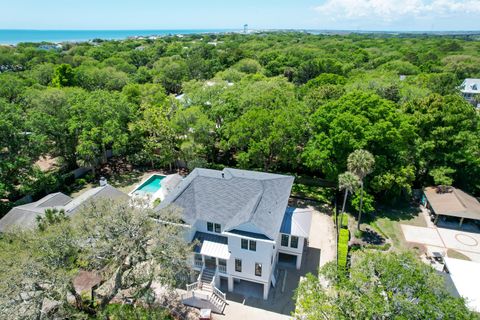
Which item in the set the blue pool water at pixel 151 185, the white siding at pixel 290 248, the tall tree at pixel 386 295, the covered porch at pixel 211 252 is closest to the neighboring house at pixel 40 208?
the blue pool water at pixel 151 185

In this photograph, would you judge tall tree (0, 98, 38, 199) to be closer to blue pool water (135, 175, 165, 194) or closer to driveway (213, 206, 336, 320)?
blue pool water (135, 175, 165, 194)

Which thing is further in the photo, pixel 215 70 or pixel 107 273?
Result: pixel 215 70

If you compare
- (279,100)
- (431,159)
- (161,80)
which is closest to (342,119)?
(279,100)

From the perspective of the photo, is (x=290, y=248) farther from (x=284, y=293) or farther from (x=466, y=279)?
(x=466, y=279)

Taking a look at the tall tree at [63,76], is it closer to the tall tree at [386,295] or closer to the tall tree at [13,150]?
the tall tree at [13,150]

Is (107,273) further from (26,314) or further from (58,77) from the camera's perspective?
(58,77)

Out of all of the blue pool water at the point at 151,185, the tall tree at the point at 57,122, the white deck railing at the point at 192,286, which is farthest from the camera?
the blue pool water at the point at 151,185
